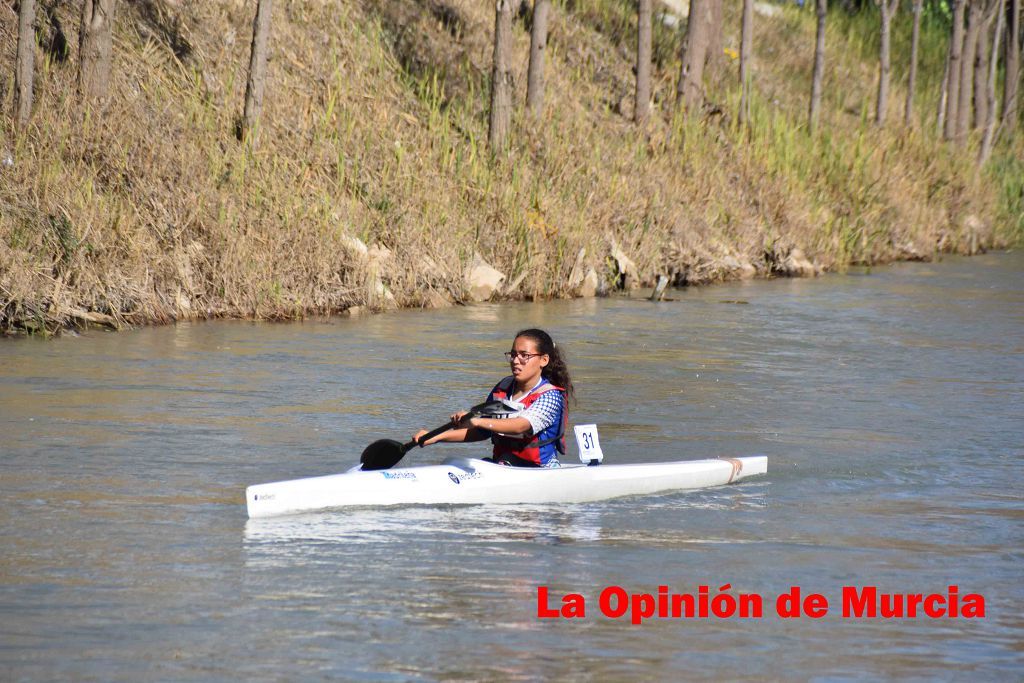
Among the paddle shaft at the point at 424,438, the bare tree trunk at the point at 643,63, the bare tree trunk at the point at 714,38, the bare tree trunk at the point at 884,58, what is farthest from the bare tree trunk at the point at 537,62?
the paddle shaft at the point at 424,438

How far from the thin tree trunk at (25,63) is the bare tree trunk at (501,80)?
6.29 m

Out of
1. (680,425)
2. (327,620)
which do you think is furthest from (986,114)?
(327,620)

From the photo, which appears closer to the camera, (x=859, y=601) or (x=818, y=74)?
(x=859, y=601)

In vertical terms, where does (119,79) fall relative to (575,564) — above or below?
above

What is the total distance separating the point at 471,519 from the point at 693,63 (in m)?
18.7

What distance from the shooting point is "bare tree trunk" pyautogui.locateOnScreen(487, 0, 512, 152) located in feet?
66.2

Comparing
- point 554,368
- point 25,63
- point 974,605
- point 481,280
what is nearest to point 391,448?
point 554,368

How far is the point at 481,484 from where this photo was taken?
8.08m

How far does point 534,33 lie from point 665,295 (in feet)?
15.1

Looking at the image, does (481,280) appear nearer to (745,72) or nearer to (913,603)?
(745,72)

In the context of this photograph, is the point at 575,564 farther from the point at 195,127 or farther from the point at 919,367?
the point at 195,127

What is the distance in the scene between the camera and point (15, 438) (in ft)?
30.6

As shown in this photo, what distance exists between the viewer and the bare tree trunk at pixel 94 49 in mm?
16953

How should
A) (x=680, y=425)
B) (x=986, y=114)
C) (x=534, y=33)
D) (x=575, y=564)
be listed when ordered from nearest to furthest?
(x=575, y=564), (x=680, y=425), (x=534, y=33), (x=986, y=114)
